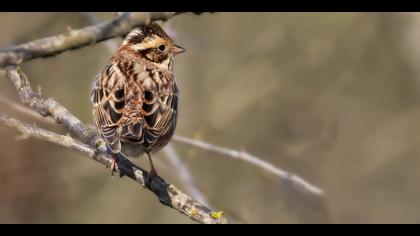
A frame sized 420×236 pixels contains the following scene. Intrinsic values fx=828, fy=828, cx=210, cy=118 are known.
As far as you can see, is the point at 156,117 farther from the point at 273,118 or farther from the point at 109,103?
the point at 273,118

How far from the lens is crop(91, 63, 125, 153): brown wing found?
6.28 meters

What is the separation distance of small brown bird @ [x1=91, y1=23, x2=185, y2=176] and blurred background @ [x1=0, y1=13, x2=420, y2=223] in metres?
3.12

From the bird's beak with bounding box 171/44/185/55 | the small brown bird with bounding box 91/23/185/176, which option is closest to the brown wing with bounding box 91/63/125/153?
the small brown bird with bounding box 91/23/185/176

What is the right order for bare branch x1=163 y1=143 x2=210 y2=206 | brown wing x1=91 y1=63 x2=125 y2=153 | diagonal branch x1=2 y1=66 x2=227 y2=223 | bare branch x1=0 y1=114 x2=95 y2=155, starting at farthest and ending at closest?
bare branch x1=163 y1=143 x2=210 y2=206
brown wing x1=91 y1=63 x2=125 y2=153
bare branch x1=0 y1=114 x2=95 y2=155
diagonal branch x1=2 y1=66 x2=227 y2=223

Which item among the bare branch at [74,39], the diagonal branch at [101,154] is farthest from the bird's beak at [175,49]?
the bare branch at [74,39]

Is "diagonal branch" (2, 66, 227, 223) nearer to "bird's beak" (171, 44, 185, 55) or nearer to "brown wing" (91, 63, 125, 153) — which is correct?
"brown wing" (91, 63, 125, 153)

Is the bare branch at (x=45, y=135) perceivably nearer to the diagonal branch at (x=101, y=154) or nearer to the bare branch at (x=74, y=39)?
the diagonal branch at (x=101, y=154)

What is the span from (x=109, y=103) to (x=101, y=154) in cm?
59

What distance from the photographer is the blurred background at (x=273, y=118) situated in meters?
11.3

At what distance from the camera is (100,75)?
7660mm

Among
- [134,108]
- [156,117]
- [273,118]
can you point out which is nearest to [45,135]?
[134,108]

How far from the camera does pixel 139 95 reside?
696cm

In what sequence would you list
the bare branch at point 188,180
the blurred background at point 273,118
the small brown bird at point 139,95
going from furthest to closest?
1. the blurred background at point 273,118
2. the bare branch at point 188,180
3. the small brown bird at point 139,95

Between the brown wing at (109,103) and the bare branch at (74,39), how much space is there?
65.9 inches
